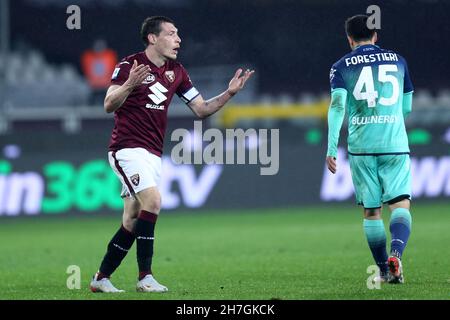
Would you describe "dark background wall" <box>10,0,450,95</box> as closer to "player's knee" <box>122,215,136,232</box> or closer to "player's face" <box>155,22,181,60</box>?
"player's face" <box>155,22,181,60</box>

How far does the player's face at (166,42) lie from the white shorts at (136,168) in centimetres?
86

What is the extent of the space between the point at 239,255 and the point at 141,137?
416 centimetres

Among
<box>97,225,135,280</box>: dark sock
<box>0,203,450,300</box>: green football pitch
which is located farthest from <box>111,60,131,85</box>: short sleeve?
<box>0,203,450,300</box>: green football pitch

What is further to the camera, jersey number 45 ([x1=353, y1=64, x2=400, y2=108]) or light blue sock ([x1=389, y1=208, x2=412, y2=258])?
jersey number 45 ([x1=353, y1=64, x2=400, y2=108])

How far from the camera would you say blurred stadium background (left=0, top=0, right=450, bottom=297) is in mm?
18469

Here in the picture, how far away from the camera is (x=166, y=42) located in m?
9.26

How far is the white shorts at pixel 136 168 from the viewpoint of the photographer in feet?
29.2

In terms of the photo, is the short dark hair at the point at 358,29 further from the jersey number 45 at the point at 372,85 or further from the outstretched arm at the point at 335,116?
the outstretched arm at the point at 335,116

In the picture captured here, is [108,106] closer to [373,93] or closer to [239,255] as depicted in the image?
[373,93]

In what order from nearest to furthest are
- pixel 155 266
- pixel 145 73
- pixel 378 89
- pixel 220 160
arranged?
pixel 145 73 < pixel 378 89 < pixel 155 266 < pixel 220 160
